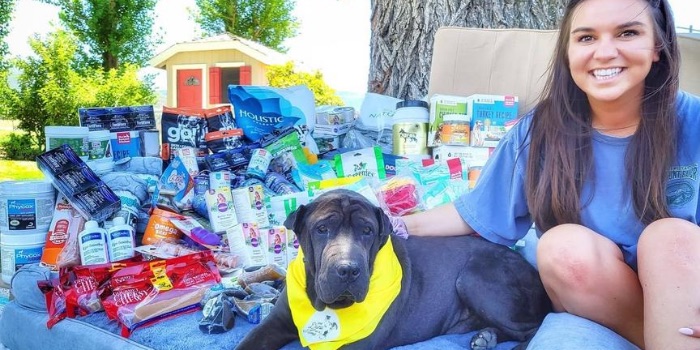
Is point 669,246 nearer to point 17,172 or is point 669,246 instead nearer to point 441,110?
point 441,110

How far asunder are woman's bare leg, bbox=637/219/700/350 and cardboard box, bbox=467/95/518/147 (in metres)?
1.87

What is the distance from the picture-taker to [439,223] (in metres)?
2.23

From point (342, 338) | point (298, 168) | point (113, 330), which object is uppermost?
point (298, 168)

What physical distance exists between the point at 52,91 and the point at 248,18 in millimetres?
9403

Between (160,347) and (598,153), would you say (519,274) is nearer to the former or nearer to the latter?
(598,153)

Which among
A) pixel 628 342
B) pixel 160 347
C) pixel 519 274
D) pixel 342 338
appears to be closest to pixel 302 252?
pixel 342 338

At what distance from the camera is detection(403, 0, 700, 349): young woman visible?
5.29 ft

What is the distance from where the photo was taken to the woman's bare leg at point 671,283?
1361 mm

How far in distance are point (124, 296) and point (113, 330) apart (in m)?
0.13

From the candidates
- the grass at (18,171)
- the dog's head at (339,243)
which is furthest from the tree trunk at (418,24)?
the grass at (18,171)

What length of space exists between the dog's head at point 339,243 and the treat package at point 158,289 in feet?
2.17

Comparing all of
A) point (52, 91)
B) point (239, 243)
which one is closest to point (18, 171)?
point (52, 91)

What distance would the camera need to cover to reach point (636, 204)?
175 centimetres

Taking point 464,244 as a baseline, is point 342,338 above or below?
below
